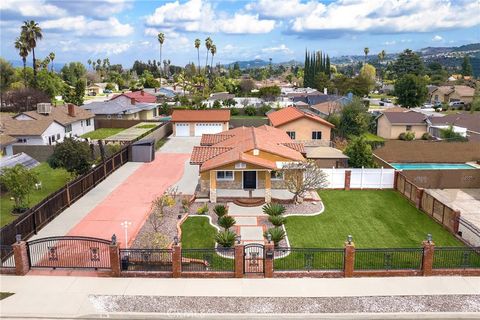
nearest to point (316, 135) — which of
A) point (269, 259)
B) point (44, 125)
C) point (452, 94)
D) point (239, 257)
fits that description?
point (44, 125)

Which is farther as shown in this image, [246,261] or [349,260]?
[246,261]

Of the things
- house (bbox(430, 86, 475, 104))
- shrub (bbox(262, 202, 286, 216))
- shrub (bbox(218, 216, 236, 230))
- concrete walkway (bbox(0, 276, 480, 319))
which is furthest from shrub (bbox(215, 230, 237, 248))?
house (bbox(430, 86, 475, 104))

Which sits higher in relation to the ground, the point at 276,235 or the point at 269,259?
the point at 269,259

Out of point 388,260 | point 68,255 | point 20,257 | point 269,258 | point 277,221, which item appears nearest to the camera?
point 269,258

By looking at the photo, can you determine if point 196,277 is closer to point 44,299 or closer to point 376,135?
point 44,299

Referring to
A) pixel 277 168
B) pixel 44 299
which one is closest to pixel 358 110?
pixel 277 168

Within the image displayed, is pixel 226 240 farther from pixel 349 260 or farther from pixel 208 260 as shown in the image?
pixel 349 260
